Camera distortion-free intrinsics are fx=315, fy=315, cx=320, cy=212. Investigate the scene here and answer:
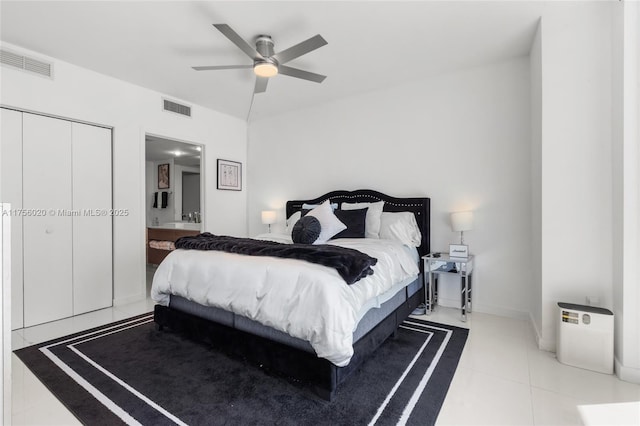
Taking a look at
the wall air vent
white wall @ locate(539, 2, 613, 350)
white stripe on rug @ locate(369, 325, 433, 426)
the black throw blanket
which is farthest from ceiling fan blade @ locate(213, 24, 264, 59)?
white stripe on rug @ locate(369, 325, 433, 426)

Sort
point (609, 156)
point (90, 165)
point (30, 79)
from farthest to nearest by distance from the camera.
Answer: point (90, 165) → point (30, 79) → point (609, 156)

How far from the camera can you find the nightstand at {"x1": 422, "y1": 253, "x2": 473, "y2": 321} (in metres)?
3.14

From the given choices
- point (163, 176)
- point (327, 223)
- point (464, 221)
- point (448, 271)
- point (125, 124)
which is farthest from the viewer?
point (163, 176)

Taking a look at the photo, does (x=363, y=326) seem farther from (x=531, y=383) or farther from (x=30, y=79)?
(x=30, y=79)

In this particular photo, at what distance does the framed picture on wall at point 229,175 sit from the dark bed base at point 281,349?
2550 mm

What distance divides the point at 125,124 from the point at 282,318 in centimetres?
326

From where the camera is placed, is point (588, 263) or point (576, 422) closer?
point (576, 422)

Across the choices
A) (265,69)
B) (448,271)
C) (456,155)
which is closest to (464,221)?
(448,271)

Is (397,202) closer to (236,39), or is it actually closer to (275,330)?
(275,330)

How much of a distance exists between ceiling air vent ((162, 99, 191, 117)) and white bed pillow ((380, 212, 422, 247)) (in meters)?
3.08

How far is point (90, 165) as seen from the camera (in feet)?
11.5

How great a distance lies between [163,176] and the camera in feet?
23.6

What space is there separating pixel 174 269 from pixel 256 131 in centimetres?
324

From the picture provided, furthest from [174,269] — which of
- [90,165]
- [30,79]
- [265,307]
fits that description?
[30,79]
